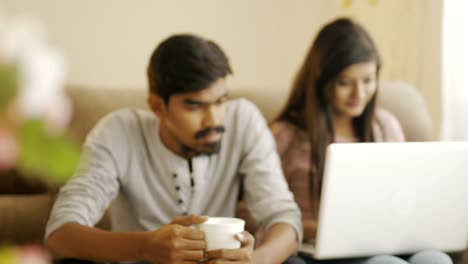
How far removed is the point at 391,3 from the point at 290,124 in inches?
38.0

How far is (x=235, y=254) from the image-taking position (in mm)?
1248

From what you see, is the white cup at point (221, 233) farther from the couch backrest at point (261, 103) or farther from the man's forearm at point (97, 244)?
the couch backrest at point (261, 103)

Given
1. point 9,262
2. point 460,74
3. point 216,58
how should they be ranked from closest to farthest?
point 9,262 → point 216,58 → point 460,74

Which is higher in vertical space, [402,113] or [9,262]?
[9,262]

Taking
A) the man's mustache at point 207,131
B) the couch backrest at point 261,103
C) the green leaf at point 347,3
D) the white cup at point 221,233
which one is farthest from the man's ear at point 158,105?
the green leaf at point 347,3

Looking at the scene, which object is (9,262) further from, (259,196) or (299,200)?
(299,200)

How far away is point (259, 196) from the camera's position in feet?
5.39

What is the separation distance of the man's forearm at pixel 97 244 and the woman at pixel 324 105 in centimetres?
63

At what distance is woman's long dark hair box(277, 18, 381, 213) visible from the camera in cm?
194

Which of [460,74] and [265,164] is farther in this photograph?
[460,74]

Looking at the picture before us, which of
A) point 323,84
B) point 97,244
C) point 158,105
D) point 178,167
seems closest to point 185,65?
point 158,105

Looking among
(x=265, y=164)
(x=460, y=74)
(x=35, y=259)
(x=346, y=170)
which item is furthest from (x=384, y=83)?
(x=35, y=259)

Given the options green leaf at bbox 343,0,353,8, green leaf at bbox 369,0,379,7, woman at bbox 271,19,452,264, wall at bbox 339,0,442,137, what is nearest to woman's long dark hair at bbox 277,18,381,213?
woman at bbox 271,19,452,264

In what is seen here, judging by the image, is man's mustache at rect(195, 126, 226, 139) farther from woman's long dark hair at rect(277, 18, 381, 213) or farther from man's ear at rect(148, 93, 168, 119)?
woman's long dark hair at rect(277, 18, 381, 213)
